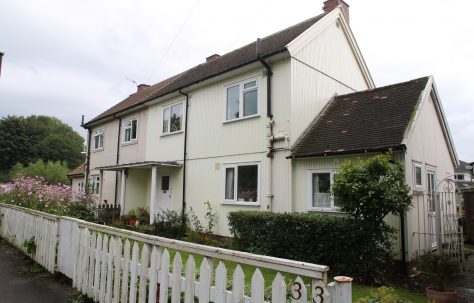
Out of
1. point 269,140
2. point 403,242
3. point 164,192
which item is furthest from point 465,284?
point 164,192

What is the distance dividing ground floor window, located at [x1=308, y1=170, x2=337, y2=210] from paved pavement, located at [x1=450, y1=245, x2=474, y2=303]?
3.40 metres

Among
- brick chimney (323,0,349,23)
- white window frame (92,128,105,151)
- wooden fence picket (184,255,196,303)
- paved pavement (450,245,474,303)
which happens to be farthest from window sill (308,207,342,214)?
white window frame (92,128,105,151)

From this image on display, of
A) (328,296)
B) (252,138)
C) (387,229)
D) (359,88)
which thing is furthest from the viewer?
(359,88)

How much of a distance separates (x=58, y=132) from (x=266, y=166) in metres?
76.7

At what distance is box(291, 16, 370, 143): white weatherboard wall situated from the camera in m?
11.0

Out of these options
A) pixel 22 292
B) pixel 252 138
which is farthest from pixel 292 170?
pixel 22 292

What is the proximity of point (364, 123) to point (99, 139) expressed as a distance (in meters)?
17.7

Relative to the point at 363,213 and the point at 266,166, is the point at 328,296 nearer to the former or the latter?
the point at 363,213

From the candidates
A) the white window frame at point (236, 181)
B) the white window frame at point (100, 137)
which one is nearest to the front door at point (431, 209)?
the white window frame at point (236, 181)

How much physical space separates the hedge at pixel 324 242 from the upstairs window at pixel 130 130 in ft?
37.0

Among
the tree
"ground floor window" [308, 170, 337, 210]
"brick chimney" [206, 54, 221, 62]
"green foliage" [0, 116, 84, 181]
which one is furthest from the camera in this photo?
"green foliage" [0, 116, 84, 181]

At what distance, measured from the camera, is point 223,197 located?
12180 mm

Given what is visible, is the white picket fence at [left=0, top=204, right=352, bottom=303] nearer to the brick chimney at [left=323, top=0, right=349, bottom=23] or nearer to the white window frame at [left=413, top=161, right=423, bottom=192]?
the white window frame at [left=413, top=161, right=423, bottom=192]

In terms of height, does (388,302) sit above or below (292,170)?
below
